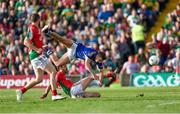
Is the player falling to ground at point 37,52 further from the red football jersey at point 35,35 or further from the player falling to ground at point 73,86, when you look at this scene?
the player falling to ground at point 73,86

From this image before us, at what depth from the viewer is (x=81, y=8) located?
120 ft

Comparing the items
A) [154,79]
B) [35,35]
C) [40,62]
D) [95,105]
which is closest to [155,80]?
[154,79]

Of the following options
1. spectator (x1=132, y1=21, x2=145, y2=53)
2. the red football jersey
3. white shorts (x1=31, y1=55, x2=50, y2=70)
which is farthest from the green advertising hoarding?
the red football jersey

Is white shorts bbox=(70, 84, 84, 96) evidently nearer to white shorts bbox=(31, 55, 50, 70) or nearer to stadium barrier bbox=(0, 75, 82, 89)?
white shorts bbox=(31, 55, 50, 70)

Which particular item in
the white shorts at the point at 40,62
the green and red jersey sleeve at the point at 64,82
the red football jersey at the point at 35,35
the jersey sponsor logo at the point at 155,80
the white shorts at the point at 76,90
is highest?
the red football jersey at the point at 35,35

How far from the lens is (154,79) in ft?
103

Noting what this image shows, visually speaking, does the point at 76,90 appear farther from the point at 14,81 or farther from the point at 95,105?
the point at 14,81

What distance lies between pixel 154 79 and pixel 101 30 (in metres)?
4.90

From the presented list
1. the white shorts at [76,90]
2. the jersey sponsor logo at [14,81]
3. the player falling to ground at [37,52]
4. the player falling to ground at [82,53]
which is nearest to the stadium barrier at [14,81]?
the jersey sponsor logo at [14,81]

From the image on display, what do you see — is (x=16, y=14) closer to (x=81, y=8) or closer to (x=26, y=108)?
(x=81, y=8)

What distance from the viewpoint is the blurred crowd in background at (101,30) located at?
32.6 metres

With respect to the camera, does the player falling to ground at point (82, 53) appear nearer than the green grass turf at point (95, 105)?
No

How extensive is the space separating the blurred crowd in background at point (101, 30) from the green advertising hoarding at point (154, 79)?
1.44ft

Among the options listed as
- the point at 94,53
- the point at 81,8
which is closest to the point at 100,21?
the point at 81,8
